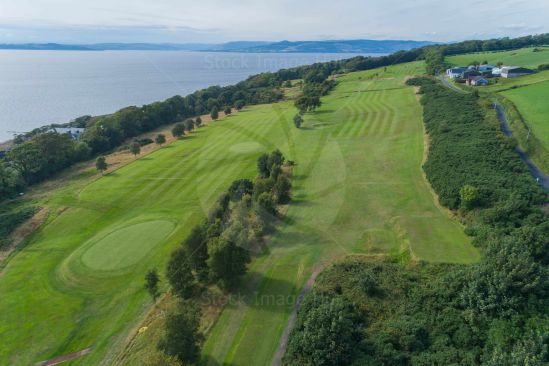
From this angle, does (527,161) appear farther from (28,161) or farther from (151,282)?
(28,161)

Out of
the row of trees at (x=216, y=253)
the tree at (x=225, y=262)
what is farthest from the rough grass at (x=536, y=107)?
the tree at (x=225, y=262)

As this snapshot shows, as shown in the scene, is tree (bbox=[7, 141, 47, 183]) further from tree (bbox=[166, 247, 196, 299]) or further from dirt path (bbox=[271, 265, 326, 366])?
dirt path (bbox=[271, 265, 326, 366])

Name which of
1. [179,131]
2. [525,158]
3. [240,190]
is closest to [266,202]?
[240,190]

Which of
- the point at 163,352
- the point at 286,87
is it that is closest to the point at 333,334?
the point at 163,352

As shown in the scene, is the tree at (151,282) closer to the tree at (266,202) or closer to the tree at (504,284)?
the tree at (266,202)

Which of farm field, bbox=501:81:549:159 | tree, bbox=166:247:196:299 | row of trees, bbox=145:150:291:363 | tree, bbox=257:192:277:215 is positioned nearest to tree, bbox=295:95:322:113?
farm field, bbox=501:81:549:159
